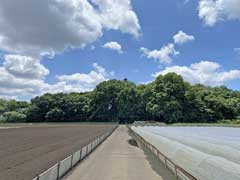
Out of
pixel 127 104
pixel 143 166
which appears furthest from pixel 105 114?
pixel 143 166

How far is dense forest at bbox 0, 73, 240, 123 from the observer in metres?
79.6

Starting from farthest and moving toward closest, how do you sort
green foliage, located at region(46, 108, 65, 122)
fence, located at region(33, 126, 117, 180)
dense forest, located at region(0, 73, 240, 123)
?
green foliage, located at region(46, 108, 65, 122) < dense forest, located at region(0, 73, 240, 123) < fence, located at region(33, 126, 117, 180)

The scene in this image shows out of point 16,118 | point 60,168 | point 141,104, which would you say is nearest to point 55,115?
point 16,118

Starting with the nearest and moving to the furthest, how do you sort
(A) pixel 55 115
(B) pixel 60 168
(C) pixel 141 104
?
(B) pixel 60 168 → (C) pixel 141 104 → (A) pixel 55 115

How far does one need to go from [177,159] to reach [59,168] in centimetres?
394

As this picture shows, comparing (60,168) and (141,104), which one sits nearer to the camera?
(60,168)

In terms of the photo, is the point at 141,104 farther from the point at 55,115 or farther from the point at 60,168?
the point at 60,168

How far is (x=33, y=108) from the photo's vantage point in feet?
338

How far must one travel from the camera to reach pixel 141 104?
300 ft

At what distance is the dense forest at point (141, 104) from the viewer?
261 ft

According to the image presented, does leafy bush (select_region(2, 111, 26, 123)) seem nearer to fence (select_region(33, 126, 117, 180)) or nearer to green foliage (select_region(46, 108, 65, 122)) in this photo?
green foliage (select_region(46, 108, 65, 122))

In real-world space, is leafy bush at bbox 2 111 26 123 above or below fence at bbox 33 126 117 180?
above

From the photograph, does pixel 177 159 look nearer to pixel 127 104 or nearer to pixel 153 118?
pixel 153 118

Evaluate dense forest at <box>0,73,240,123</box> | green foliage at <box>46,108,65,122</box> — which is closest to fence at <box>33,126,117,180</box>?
dense forest at <box>0,73,240,123</box>
